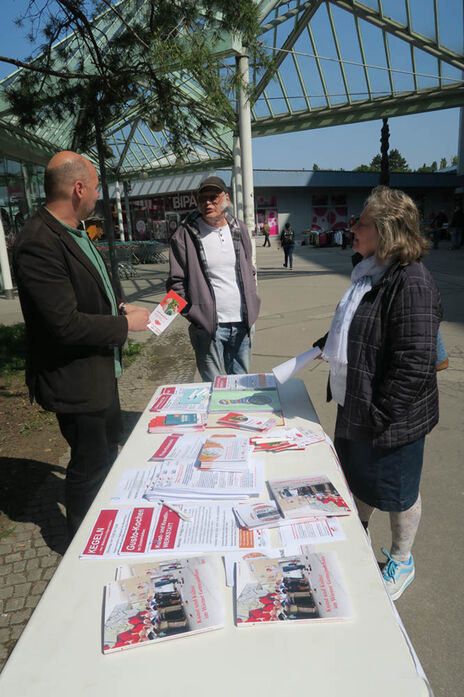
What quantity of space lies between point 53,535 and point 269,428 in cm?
168

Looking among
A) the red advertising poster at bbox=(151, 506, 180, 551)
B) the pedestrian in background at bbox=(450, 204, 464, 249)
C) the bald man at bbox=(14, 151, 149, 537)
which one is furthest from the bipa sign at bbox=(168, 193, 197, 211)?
the red advertising poster at bbox=(151, 506, 180, 551)

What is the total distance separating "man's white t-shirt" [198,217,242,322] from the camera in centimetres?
323

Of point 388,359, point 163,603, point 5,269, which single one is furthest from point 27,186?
point 163,603

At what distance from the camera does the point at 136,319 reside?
227cm

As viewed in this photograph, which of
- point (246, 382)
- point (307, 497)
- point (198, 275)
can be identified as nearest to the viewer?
point (307, 497)

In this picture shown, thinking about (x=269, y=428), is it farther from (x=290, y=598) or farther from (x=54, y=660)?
(x=54, y=660)

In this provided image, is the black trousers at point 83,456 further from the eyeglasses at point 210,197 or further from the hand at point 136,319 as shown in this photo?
the eyeglasses at point 210,197

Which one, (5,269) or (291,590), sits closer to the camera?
(291,590)

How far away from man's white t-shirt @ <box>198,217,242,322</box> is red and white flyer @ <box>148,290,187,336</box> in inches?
30.3

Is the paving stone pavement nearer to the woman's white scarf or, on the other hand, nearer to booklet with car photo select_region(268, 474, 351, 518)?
booklet with car photo select_region(268, 474, 351, 518)

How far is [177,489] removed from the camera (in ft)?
5.19

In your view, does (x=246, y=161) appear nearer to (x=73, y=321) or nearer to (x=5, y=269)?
(x=5, y=269)

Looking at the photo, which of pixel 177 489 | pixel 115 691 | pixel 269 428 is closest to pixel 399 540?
pixel 269 428

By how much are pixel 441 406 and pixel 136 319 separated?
3270mm
